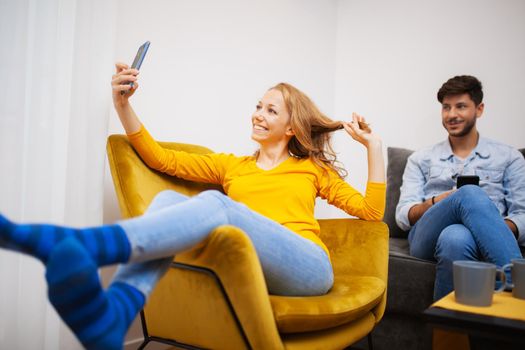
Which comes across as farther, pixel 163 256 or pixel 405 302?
pixel 405 302

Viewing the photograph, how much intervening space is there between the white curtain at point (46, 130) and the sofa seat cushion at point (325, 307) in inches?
28.8

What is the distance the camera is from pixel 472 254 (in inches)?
65.3

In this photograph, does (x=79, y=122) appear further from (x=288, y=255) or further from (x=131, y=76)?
(x=288, y=255)

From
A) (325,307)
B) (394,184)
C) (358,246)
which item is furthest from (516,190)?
(325,307)

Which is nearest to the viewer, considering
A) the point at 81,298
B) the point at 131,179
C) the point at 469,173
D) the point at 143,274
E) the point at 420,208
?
the point at 81,298

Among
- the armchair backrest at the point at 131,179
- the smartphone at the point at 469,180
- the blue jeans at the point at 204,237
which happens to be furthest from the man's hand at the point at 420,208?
the armchair backrest at the point at 131,179

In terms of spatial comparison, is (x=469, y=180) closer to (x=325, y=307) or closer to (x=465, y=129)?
(x=465, y=129)

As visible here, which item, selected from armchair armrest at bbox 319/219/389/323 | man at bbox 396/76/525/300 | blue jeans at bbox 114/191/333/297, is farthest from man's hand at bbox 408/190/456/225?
blue jeans at bbox 114/191/333/297

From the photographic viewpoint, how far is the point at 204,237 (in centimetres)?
100

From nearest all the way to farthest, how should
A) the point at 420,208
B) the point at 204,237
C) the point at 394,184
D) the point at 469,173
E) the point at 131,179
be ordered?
the point at 204,237, the point at 131,179, the point at 420,208, the point at 469,173, the point at 394,184

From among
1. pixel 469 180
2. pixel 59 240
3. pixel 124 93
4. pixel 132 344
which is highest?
pixel 124 93

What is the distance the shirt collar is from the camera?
7.29 ft

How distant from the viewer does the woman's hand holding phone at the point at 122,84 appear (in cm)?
144

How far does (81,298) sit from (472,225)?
140 centimetres
